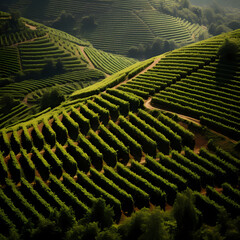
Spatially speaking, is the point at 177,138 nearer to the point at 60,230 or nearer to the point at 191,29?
the point at 60,230

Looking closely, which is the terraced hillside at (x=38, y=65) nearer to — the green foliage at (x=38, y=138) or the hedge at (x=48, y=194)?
Result: the green foliage at (x=38, y=138)

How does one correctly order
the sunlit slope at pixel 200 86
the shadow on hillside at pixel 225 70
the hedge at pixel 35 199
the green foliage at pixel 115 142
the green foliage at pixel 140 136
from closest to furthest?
the hedge at pixel 35 199 < the green foliage at pixel 115 142 < the green foliage at pixel 140 136 < the sunlit slope at pixel 200 86 < the shadow on hillside at pixel 225 70

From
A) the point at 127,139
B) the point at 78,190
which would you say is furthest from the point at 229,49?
the point at 78,190

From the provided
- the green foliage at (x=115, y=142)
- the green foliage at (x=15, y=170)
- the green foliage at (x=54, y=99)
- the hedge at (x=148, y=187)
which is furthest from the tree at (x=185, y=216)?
the green foliage at (x=54, y=99)

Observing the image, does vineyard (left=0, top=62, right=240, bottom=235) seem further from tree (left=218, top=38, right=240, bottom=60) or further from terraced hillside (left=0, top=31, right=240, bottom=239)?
tree (left=218, top=38, right=240, bottom=60)

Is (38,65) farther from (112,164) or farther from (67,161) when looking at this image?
(112,164)

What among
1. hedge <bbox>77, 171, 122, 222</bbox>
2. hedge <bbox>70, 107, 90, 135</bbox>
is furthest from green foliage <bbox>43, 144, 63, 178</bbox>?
hedge <bbox>70, 107, 90, 135</bbox>
